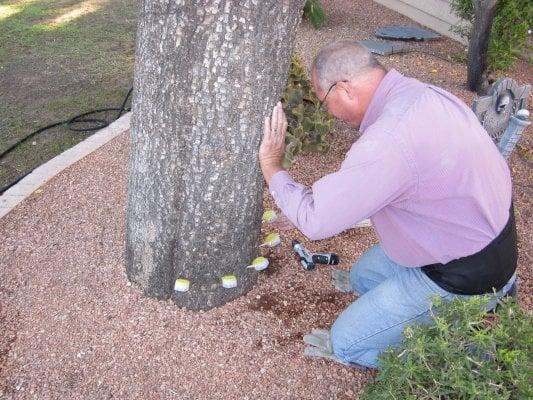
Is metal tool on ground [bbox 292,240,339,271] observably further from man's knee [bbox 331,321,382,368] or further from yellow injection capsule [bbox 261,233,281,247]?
man's knee [bbox 331,321,382,368]

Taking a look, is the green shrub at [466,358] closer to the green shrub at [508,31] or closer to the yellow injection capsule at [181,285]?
the yellow injection capsule at [181,285]

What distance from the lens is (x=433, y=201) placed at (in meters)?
1.98

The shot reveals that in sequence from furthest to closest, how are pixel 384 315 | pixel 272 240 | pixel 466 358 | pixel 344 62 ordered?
pixel 272 240 < pixel 384 315 < pixel 344 62 < pixel 466 358

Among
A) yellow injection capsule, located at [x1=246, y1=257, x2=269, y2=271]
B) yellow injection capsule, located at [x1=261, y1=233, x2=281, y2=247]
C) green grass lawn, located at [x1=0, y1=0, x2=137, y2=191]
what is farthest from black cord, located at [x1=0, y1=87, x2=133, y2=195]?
yellow injection capsule, located at [x1=246, y1=257, x2=269, y2=271]

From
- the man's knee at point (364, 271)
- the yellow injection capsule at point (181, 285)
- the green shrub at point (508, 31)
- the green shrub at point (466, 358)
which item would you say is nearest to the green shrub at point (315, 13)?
the green shrub at point (508, 31)

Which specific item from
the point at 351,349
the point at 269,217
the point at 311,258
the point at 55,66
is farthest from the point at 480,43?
the point at 55,66

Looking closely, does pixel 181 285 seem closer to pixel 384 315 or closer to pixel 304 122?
pixel 384 315

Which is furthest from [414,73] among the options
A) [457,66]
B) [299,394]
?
[299,394]

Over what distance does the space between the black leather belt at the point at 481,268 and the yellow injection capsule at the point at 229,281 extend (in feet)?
3.06

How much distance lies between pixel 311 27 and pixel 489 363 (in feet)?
20.9

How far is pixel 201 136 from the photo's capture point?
216 cm

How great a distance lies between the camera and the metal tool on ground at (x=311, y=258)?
117 inches

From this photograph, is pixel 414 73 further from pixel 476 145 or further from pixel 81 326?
pixel 81 326

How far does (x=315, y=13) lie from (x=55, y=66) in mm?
3455
